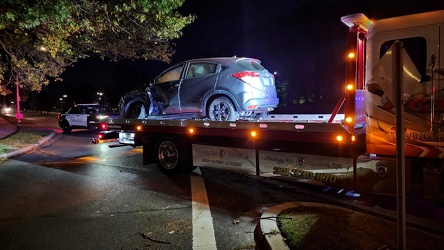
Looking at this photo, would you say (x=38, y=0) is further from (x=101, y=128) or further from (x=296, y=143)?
(x=296, y=143)

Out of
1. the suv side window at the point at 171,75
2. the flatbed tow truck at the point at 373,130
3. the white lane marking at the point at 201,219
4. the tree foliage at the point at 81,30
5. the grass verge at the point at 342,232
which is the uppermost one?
the tree foliage at the point at 81,30

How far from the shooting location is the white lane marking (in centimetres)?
433

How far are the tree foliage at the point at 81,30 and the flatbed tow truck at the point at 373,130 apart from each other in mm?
4969

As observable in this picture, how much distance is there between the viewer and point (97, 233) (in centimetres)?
466

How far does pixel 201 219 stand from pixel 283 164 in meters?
1.85

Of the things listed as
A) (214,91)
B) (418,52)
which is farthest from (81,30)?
(418,52)

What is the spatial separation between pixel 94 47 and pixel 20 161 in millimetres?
4805

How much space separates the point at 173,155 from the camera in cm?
805

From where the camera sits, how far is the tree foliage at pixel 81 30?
27.3 ft

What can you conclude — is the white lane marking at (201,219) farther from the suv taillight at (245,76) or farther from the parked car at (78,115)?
the parked car at (78,115)

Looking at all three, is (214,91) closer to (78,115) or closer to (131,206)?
(131,206)

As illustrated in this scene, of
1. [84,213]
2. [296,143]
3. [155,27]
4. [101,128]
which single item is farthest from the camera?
[155,27]

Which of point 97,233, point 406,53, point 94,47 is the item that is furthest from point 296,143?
point 94,47

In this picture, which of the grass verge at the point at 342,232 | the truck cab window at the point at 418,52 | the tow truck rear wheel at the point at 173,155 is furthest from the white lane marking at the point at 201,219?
the truck cab window at the point at 418,52
